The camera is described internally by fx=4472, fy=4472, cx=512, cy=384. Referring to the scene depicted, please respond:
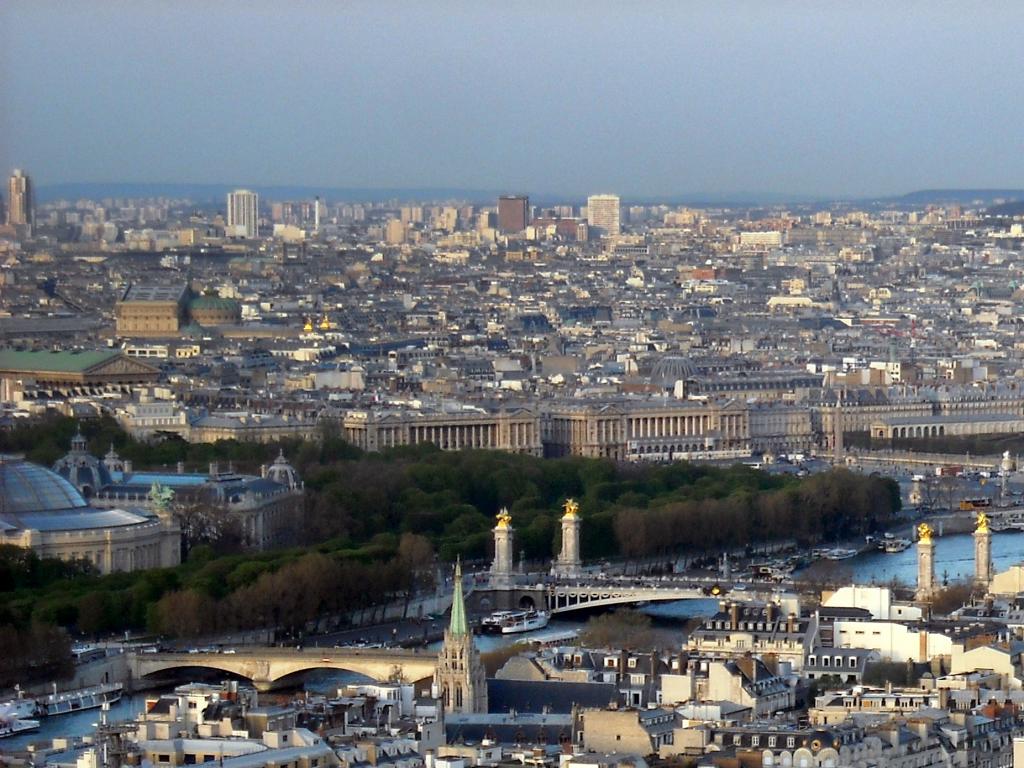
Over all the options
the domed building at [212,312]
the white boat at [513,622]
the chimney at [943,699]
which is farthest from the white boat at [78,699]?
the domed building at [212,312]

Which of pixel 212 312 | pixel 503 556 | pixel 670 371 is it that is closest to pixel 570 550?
pixel 503 556

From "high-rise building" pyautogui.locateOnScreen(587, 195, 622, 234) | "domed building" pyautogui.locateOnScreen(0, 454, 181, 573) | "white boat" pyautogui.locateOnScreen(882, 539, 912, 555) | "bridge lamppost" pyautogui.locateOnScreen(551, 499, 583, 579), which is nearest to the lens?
"domed building" pyautogui.locateOnScreen(0, 454, 181, 573)

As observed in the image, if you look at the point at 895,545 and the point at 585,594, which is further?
the point at 895,545

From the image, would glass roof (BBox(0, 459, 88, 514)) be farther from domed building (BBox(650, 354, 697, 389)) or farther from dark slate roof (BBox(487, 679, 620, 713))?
domed building (BBox(650, 354, 697, 389))

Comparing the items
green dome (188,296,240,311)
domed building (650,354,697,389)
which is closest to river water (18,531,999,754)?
domed building (650,354,697,389)

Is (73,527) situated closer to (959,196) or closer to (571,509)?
(571,509)

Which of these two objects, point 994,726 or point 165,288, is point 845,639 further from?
point 165,288
